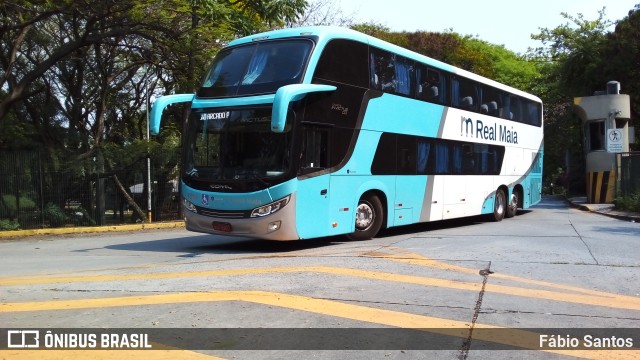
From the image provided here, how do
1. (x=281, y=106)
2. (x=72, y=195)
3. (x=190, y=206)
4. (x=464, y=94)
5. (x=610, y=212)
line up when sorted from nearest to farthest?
1. (x=281, y=106)
2. (x=190, y=206)
3. (x=464, y=94)
4. (x=72, y=195)
5. (x=610, y=212)

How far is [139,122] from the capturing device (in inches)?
1109

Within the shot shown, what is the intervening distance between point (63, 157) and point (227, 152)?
1177cm

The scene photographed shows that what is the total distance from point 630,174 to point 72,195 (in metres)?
21.0

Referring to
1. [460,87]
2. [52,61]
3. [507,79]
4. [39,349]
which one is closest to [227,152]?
[39,349]

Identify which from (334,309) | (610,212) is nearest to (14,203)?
(334,309)

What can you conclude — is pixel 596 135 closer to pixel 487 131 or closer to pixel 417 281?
pixel 487 131

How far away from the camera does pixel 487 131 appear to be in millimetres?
16609

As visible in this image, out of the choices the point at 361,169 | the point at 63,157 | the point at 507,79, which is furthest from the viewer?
the point at 507,79

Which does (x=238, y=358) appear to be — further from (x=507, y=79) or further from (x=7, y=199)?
(x=507, y=79)

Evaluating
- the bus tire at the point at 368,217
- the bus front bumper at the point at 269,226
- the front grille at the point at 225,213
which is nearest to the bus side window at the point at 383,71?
the bus tire at the point at 368,217

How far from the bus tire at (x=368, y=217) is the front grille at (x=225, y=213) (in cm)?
271

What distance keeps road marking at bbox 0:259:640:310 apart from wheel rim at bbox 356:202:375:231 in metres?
3.59

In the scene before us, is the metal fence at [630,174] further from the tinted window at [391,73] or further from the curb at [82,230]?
the curb at [82,230]

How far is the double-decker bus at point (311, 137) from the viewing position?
10.1 metres
